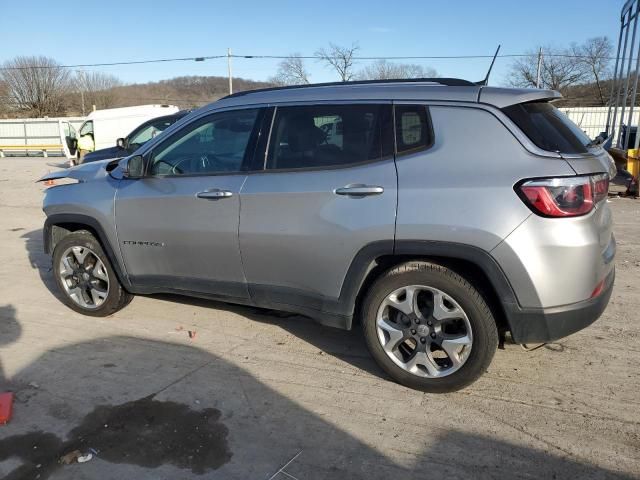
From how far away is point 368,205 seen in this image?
329 centimetres

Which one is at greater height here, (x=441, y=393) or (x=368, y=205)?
(x=368, y=205)

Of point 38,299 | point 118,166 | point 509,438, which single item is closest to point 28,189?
point 38,299

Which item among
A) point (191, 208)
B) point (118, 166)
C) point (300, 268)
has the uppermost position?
point (118, 166)

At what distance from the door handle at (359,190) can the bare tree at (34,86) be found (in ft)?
218

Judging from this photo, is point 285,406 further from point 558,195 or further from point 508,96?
point 508,96

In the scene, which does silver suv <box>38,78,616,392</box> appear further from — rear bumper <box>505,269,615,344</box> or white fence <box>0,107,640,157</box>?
white fence <box>0,107,640,157</box>

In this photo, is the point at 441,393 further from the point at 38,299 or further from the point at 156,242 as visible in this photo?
the point at 38,299

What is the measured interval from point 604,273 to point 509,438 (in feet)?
3.72

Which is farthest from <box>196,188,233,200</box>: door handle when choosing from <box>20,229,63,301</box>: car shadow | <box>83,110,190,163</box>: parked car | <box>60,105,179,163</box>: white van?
<box>60,105,179,163</box>: white van

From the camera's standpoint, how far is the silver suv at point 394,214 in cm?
297

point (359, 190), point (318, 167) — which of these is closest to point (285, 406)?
point (359, 190)

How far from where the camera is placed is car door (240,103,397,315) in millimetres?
3314

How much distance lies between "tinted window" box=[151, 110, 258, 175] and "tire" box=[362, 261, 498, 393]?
1466 millimetres

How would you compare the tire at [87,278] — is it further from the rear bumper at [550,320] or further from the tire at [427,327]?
the rear bumper at [550,320]
